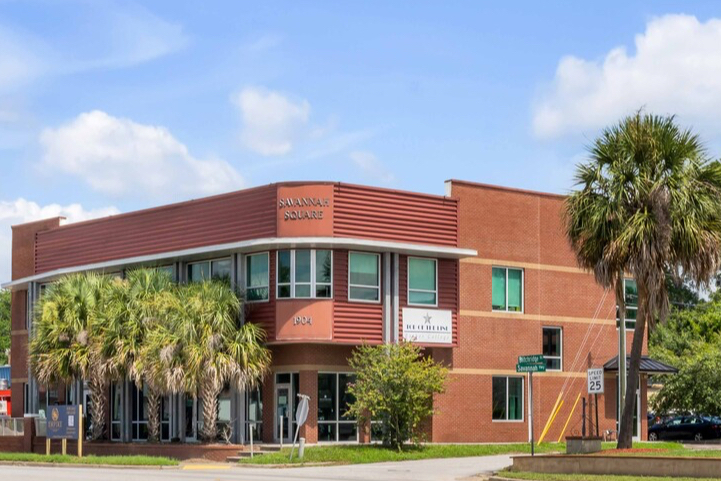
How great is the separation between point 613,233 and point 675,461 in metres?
8.34

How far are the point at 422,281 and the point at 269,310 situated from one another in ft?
19.4

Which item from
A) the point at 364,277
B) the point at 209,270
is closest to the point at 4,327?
the point at 209,270

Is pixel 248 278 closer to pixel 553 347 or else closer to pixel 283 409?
pixel 283 409

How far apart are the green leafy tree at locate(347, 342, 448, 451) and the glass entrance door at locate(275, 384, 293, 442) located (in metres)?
2.83

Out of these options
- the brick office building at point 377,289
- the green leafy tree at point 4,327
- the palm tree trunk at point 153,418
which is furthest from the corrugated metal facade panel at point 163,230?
the green leafy tree at point 4,327

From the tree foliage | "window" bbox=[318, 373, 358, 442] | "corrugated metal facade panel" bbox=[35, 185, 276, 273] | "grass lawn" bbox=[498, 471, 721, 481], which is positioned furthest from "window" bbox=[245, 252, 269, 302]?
the tree foliage

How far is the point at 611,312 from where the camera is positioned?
1993 inches

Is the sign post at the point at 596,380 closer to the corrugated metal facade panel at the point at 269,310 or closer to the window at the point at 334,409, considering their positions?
the window at the point at 334,409

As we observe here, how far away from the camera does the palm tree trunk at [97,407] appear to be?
151 ft

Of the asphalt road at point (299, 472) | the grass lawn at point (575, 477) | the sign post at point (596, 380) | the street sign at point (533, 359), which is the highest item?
the street sign at point (533, 359)

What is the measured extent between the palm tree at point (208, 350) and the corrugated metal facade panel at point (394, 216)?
4.85 metres

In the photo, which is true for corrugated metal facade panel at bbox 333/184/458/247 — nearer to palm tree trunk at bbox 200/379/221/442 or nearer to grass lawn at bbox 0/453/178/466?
palm tree trunk at bbox 200/379/221/442

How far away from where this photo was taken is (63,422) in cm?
4422

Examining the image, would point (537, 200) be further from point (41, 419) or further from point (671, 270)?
point (41, 419)
